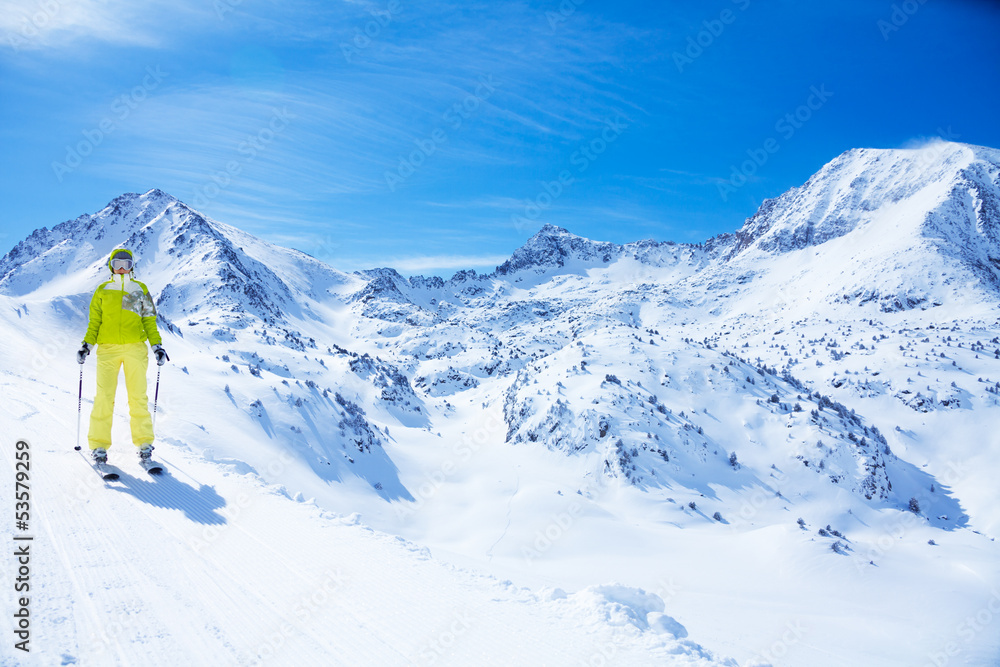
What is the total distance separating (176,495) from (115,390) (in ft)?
5.63

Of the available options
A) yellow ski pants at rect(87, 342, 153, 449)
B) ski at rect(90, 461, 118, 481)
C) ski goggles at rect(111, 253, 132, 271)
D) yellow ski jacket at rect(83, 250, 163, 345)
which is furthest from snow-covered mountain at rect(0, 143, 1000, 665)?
ski goggles at rect(111, 253, 132, 271)

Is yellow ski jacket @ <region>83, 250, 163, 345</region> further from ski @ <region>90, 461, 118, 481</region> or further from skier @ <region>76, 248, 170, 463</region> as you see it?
ski @ <region>90, 461, 118, 481</region>

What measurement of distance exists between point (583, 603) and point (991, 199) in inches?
4321

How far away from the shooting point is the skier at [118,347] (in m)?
6.21

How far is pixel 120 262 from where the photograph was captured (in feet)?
21.1

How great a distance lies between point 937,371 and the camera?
105 ft

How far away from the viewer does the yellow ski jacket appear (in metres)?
6.29

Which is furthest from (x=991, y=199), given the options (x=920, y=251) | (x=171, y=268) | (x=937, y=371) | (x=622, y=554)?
(x=171, y=268)

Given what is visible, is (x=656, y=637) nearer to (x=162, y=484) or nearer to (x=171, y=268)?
(x=162, y=484)

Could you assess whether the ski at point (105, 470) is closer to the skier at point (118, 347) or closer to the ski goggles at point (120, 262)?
the skier at point (118, 347)

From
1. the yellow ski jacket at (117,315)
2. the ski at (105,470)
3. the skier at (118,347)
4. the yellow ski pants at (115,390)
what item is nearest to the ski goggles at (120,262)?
the skier at (118,347)

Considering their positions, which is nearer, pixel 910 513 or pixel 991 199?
pixel 910 513

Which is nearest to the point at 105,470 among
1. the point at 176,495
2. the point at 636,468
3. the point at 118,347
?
the point at 176,495

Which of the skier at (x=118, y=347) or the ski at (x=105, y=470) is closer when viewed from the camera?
the ski at (x=105, y=470)
